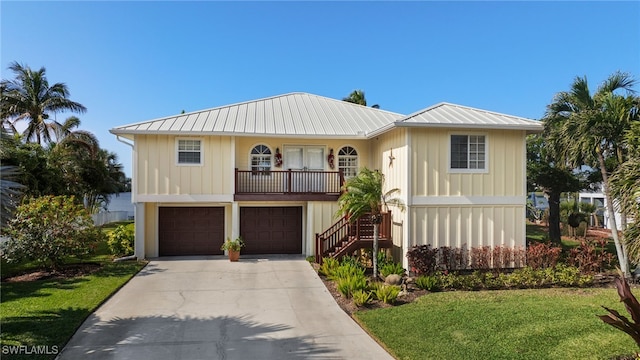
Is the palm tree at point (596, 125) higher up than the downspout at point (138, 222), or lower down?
higher up

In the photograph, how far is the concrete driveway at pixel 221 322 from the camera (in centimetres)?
650

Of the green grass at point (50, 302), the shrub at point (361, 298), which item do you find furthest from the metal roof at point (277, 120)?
the shrub at point (361, 298)

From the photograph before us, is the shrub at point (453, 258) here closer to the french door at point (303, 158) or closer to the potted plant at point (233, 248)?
the french door at point (303, 158)

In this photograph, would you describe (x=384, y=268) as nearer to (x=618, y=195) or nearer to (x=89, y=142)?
(x=618, y=195)

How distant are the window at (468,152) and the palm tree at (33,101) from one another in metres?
26.7

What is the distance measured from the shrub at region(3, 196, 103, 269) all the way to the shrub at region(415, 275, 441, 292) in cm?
1040

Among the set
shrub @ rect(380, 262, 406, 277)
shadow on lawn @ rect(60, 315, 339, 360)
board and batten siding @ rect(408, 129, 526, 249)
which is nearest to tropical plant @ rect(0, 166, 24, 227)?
shadow on lawn @ rect(60, 315, 339, 360)

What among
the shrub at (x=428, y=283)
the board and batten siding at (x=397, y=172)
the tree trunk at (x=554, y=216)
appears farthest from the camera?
the tree trunk at (x=554, y=216)

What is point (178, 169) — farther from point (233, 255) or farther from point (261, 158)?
point (233, 255)

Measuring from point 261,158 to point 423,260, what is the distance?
25.7 ft

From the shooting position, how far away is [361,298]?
883 cm

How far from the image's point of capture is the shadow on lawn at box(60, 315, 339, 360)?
638cm


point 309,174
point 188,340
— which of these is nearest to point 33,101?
point 309,174

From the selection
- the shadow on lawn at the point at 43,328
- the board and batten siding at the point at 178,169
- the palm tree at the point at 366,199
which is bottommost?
the shadow on lawn at the point at 43,328
